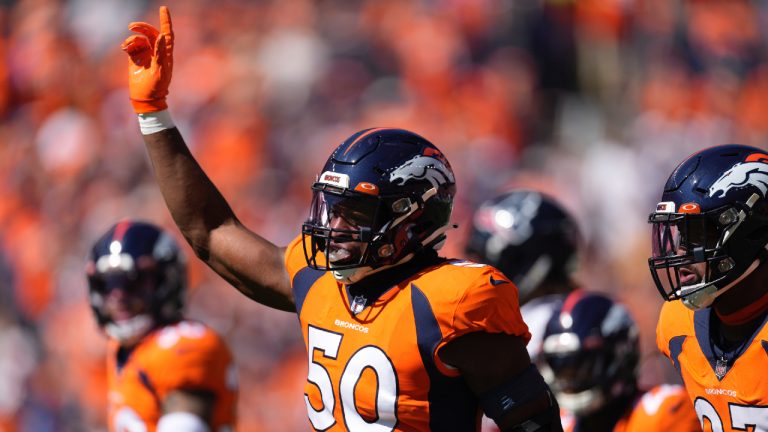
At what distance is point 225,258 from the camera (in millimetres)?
3443

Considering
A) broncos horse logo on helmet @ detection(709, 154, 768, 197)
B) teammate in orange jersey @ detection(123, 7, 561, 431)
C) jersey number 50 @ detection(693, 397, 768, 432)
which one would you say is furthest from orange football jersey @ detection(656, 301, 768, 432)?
teammate in orange jersey @ detection(123, 7, 561, 431)

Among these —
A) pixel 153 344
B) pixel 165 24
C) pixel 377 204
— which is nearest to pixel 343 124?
pixel 153 344

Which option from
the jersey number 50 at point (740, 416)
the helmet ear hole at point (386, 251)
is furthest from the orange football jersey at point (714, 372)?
the helmet ear hole at point (386, 251)

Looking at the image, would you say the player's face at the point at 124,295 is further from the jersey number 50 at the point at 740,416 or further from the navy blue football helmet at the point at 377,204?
the jersey number 50 at the point at 740,416

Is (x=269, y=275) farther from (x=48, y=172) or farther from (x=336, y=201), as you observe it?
(x=48, y=172)

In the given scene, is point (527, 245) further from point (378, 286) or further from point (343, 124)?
point (343, 124)

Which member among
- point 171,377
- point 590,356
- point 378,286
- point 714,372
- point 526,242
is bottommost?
point 171,377

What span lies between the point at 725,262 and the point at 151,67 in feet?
5.46

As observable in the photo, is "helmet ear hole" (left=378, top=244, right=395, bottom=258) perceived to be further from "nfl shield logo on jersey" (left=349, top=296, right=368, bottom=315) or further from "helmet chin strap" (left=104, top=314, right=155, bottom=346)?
"helmet chin strap" (left=104, top=314, right=155, bottom=346)

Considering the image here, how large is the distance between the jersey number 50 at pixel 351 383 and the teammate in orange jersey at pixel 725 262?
0.74 m

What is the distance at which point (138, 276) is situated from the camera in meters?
4.96

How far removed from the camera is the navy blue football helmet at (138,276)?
16.0 ft

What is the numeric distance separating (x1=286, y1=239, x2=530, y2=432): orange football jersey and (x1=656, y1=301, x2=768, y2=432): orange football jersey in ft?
1.83

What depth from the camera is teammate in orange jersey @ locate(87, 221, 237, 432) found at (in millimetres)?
4477
